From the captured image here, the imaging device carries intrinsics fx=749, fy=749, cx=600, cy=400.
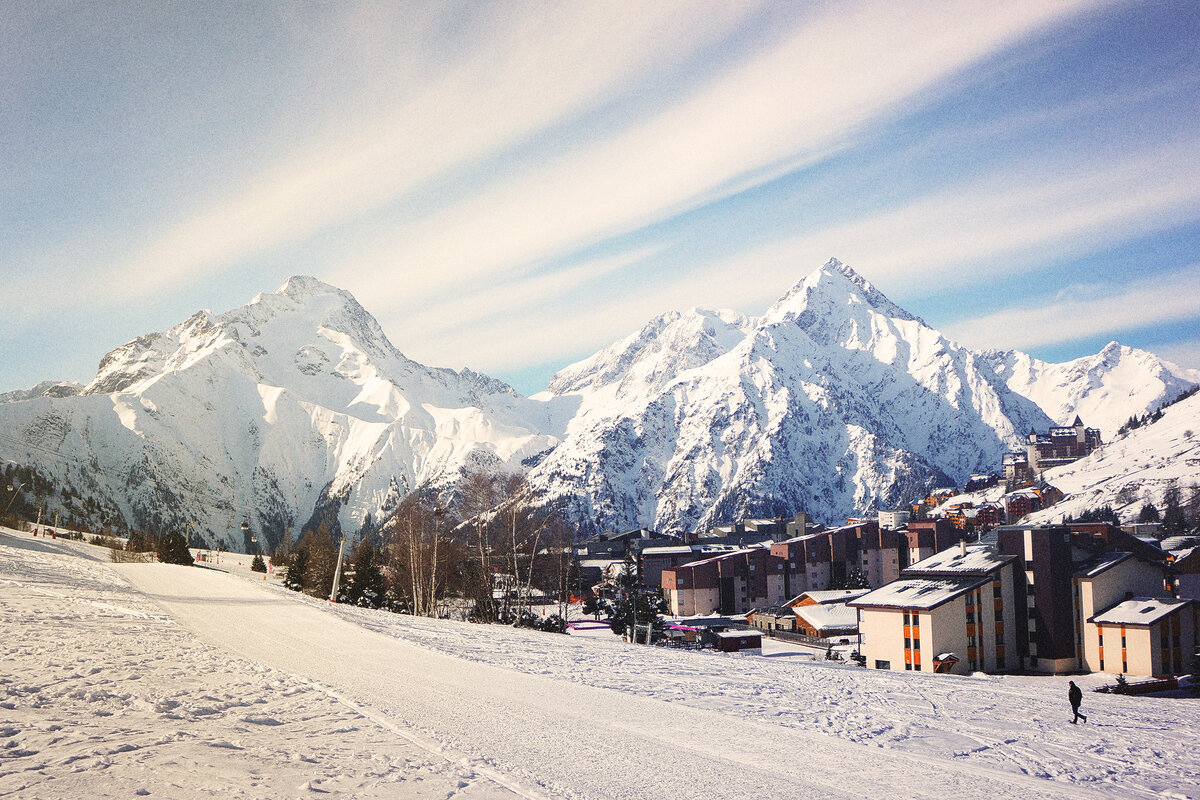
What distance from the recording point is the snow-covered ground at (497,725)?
32.7 feet

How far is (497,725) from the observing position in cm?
1339

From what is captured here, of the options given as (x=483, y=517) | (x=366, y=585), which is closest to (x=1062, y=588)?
(x=483, y=517)

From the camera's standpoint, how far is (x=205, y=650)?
19.7m

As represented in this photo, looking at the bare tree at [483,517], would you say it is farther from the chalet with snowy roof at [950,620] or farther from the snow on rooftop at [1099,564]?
the snow on rooftop at [1099,564]

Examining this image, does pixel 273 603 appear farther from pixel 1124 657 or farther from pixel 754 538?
pixel 754 538

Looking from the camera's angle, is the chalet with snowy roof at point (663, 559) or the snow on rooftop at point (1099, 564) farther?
the chalet with snowy roof at point (663, 559)

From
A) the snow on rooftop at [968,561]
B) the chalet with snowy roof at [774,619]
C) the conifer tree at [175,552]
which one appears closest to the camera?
the snow on rooftop at [968,561]

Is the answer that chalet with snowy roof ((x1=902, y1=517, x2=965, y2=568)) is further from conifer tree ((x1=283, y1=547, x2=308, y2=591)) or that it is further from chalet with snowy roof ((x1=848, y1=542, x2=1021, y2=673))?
conifer tree ((x1=283, y1=547, x2=308, y2=591))

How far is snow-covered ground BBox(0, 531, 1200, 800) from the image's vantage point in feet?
32.7

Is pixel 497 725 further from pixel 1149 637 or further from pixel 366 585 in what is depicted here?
pixel 1149 637

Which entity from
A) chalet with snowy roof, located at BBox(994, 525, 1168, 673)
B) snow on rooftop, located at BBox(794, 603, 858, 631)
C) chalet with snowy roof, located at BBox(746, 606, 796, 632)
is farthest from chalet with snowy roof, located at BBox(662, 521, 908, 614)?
chalet with snowy roof, located at BBox(994, 525, 1168, 673)

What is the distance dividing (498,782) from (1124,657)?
49569 mm

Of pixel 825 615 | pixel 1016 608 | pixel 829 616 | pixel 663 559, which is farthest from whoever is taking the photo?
pixel 663 559

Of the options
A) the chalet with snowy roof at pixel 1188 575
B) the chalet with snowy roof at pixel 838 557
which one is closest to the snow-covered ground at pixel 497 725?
the chalet with snowy roof at pixel 1188 575
